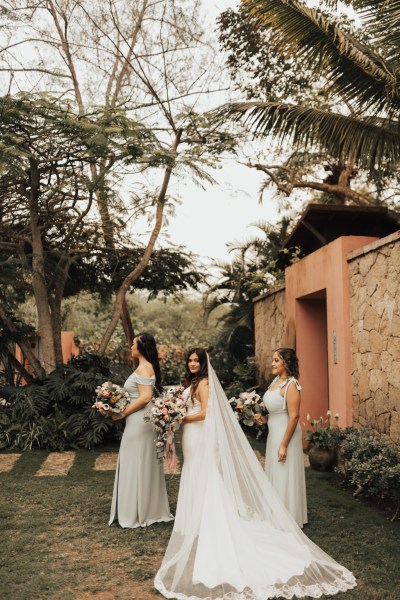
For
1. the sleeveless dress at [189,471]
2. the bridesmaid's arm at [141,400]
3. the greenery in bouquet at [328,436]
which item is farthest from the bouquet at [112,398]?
the greenery in bouquet at [328,436]

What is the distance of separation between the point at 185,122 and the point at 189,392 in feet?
26.9

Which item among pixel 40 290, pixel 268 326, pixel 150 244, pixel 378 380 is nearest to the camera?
pixel 378 380

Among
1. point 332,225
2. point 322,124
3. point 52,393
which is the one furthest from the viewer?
point 52,393

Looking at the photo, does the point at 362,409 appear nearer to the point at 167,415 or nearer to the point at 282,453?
the point at 282,453

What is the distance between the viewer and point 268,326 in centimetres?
1480

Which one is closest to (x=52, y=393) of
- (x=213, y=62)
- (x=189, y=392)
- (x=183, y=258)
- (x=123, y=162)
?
(x=123, y=162)

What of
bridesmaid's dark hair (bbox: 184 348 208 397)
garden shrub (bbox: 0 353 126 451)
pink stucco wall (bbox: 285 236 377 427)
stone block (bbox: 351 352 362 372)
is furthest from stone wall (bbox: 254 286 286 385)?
bridesmaid's dark hair (bbox: 184 348 208 397)

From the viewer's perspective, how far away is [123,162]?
11859 mm

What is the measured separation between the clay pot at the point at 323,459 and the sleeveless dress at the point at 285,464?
9.20 ft

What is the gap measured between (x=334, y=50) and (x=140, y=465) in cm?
575

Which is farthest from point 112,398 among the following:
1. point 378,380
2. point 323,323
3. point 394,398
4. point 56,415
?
point 323,323

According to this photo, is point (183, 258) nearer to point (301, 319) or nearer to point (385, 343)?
point (301, 319)

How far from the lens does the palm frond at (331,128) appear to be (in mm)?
8898

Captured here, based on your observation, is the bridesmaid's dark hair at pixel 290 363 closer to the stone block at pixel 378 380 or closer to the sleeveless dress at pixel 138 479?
the sleeveless dress at pixel 138 479
